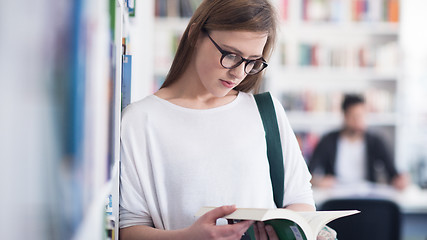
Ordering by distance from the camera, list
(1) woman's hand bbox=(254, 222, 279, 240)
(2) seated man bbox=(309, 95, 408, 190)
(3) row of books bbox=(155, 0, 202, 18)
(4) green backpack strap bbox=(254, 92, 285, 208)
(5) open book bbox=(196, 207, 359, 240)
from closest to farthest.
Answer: (5) open book bbox=(196, 207, 359, 240)
(1) woman's hand bbox=(254, 222, 279, 240)
(4) green backpack strap bbox=(254, 92, 285, 208)
(2) seated man bbox=(309, 95, 408, 190)
(3) row of books bbox=(155, 0, 202, 18)

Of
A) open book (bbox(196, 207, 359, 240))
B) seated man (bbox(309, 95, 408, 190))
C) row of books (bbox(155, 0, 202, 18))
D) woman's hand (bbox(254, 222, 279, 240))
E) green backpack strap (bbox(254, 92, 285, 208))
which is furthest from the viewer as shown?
row of books (bbox(155, 0, 202, 18))

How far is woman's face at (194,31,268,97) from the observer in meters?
1.11

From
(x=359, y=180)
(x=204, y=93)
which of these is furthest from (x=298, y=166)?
(x=359, y=180)

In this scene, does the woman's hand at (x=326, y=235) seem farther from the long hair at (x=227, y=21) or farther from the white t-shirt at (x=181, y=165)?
the long hair at (x=227, y=21)

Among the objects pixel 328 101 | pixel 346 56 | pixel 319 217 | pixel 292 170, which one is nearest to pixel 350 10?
pixel 346 56

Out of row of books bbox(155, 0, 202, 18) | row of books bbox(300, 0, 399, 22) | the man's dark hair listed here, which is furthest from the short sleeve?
row of books bbox(300, 0, 399, 22)

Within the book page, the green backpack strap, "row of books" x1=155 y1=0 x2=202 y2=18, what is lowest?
the book page

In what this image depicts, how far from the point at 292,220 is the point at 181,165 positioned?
31 cm

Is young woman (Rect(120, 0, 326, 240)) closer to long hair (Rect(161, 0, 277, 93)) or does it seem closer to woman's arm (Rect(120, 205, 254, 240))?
long hair (Rect(161, 0, 277, 93))

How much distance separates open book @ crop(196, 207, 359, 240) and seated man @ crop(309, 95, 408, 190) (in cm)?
277

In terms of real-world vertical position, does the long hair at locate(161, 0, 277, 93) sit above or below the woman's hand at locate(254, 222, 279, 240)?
above

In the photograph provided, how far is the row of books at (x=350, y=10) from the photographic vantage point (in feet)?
14.0

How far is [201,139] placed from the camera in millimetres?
1163

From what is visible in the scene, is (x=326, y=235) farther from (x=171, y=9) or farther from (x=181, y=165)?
(x=171, y=9)
